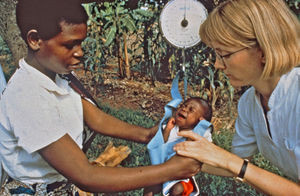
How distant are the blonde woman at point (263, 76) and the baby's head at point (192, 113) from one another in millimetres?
104

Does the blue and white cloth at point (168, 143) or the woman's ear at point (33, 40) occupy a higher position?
the woman's ear at point (33, 40)

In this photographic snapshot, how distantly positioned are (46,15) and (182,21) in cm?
81

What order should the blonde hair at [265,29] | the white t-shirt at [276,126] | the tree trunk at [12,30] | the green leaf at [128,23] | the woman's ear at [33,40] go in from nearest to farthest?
the blonde hair at [265,29], the white t-shirt at [276,126], the woman's ear at [33,40], the tree trunk at [12,30], the green leaf at [128,23]

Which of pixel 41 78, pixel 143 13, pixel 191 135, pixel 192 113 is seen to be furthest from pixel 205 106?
pixel 41 78

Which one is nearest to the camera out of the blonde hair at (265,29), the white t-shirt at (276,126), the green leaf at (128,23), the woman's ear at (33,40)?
the blonde hair at (265,29)

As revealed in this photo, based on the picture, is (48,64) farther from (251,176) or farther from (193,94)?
(251,176)

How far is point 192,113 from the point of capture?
196 cm

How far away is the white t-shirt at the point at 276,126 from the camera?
5.35ft

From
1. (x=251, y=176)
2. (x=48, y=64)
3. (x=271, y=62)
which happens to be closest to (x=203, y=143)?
(x=251, y=176)

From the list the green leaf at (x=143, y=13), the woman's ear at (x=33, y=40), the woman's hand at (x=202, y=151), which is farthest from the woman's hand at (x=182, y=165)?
the woman's ear at (x=33, y=40)

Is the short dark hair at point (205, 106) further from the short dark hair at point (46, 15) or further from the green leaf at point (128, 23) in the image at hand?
the short dark hair at point (46, 15)

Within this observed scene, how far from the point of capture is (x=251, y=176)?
1700mm

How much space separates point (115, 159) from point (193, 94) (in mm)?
685

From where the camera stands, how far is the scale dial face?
1.91m
